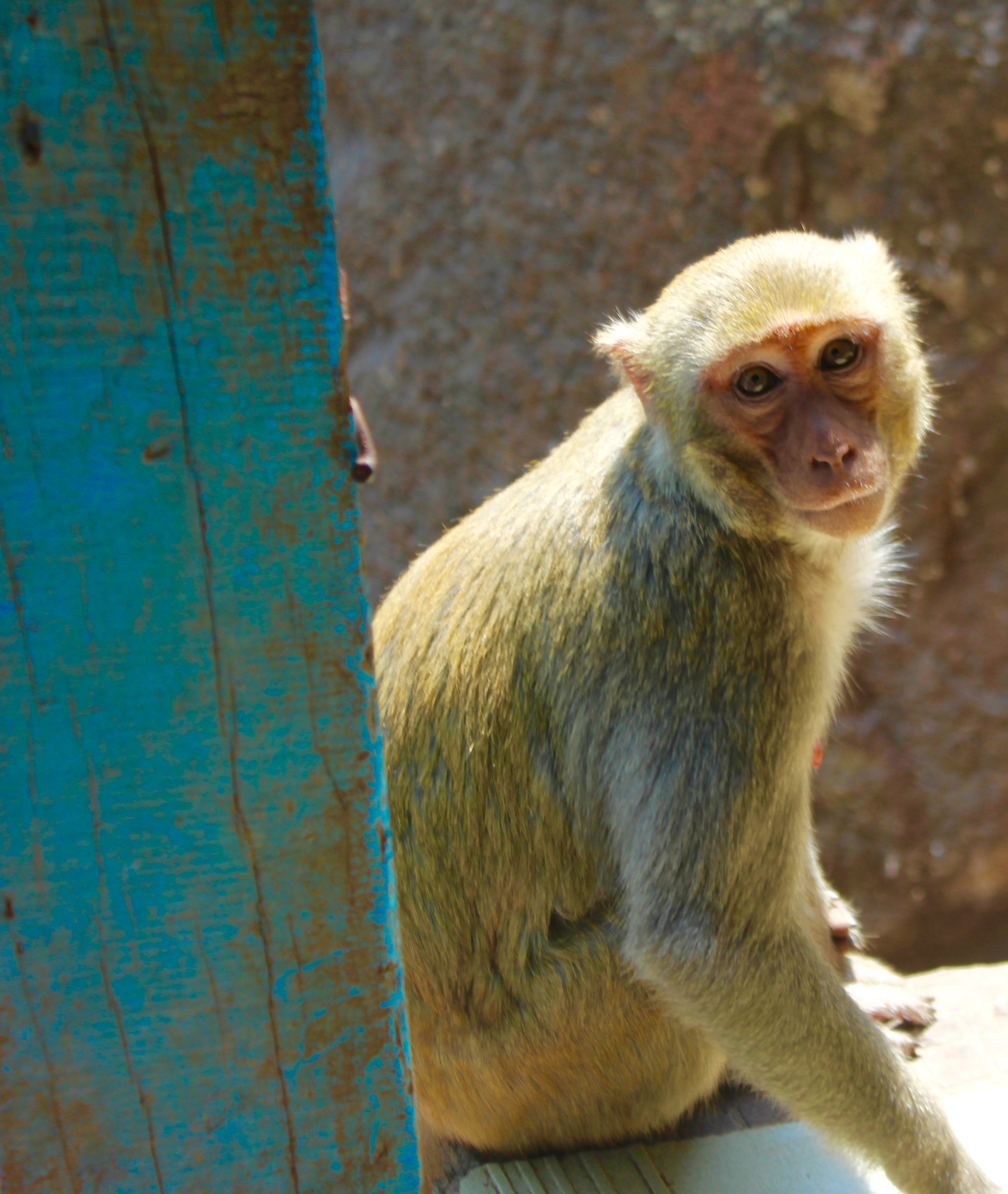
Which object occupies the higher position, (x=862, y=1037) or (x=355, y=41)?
(x=355, y=41)

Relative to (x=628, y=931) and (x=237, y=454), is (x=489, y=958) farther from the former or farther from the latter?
(x=237, y=454)

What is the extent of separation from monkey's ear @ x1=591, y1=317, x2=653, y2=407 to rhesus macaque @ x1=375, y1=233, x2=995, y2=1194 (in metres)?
0.02

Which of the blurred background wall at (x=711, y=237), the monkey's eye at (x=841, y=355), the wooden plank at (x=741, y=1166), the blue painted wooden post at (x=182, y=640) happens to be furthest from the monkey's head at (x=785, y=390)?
the blurred background wall at (x=711, y=237)

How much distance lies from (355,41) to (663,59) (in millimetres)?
1640

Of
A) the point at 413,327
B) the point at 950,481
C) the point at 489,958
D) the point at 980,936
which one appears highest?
the point at 413,327

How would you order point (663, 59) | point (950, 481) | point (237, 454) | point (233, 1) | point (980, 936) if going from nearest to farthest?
1. point (233, 1)
2. point (237, 454)
3. point (663, 59)
4. point (950, 481)
5. point (980, 936)

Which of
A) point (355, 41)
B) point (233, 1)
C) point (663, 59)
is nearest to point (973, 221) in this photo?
point (663, 59)

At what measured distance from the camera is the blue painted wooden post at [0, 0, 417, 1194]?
4.19ft

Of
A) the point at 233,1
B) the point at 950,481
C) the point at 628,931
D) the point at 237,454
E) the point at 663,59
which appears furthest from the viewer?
the point at 950,481

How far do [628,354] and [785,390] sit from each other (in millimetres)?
404

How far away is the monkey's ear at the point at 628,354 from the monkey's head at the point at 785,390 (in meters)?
0.02

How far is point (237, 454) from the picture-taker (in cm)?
140

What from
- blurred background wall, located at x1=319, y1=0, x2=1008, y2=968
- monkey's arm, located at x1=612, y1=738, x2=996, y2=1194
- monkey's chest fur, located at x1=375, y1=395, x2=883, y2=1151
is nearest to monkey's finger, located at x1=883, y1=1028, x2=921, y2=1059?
monkey's arm, located at x1=612, y1=738, x2=996, y2=1194

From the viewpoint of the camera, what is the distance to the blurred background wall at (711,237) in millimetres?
5062
